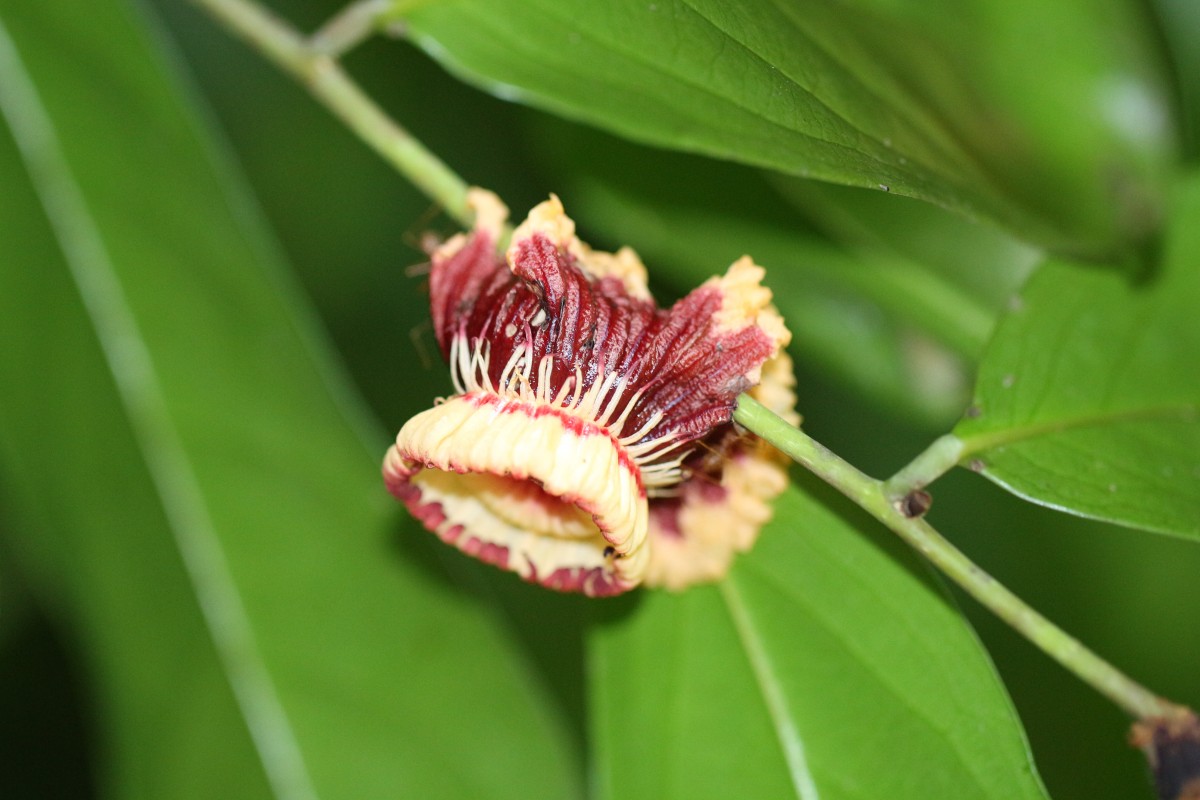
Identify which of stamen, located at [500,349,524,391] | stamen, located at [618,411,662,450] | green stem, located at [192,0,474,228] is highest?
green stem, located at [192,0,474,228]

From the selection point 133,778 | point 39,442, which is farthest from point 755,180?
point 133,778

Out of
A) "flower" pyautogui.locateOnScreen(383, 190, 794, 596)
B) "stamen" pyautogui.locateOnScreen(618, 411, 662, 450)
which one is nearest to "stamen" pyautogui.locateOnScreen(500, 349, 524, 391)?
"flower" pyautogui.locateOnScreen(383, 190, 794, 596)

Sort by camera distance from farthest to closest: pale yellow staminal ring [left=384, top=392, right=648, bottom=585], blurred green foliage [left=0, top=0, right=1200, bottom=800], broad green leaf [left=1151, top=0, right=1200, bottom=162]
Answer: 1. broad green leaf [left=1151, top=0, right=1200, bottom=162]
2. blurred green foliage [left=0, top=0, right=1200, bottom=800]
3. pale yellow staminal ring [left=384, top=392, right=648, bottom=585]

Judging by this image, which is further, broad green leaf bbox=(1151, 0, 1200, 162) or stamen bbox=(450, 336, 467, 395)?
broad green leaf bbox=(1151, 0, 1200, 162)

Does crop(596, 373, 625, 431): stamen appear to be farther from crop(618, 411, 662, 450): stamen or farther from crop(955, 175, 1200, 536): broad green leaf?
crop(955, 175, 1200, 536): broad green leaf

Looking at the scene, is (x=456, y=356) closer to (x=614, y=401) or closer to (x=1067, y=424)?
(x=614, y=401)

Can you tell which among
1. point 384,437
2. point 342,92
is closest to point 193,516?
point 384,437

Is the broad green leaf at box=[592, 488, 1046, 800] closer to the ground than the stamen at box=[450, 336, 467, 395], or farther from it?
closer to the ground
